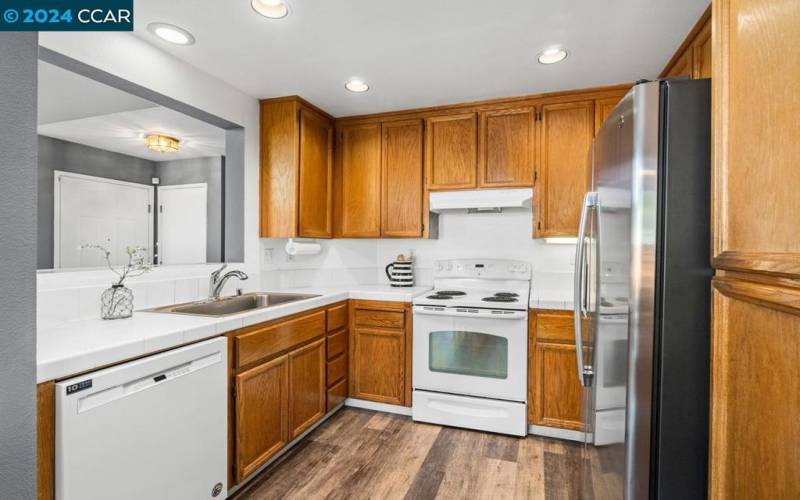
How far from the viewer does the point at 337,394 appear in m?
2.83

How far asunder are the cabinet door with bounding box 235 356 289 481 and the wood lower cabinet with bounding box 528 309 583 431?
1.57m

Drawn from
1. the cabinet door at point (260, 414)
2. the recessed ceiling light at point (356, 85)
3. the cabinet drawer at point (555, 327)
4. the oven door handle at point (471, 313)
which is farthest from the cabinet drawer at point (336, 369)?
the recessed ceiling light at point (356, 85)

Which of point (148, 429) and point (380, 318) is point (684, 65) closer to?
point (380, 318)

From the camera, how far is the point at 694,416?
989mm

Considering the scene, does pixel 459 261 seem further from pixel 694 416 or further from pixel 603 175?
pixel 694 416

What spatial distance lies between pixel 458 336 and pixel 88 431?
2.01m

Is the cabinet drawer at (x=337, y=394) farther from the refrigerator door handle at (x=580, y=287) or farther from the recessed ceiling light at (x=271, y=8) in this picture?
the recessed ceiling light at (x=271, y=8)

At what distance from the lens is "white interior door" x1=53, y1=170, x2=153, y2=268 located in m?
4.22

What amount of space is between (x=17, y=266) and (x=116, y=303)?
3.69ft

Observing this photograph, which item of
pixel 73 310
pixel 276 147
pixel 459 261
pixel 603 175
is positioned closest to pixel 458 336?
pixel 459 261

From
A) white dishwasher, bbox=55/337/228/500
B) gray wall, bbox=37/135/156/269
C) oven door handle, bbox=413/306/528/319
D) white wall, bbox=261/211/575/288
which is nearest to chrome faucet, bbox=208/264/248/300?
white wall, bbox=261/211/575/288

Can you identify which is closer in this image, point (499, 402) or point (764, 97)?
point (764, 97)

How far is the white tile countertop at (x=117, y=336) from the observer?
1.22 metres

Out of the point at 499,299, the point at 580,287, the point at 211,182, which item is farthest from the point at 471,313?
the point at 211,182
